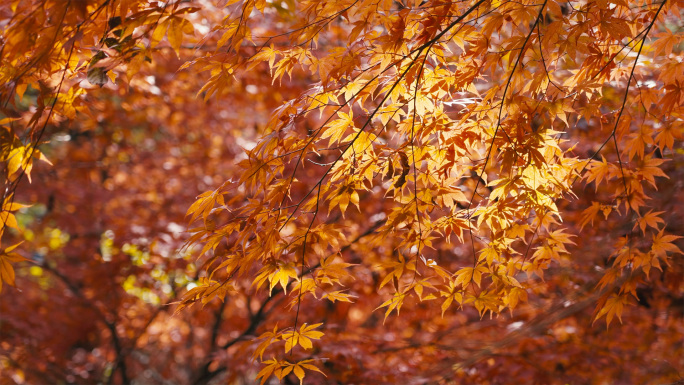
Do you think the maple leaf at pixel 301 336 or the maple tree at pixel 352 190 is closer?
the maple tree at pixel 352 190

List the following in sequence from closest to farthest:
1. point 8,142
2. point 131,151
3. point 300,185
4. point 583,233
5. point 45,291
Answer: point 8,142 → point 583,233 → point 300,185 → point 45,291 → point 131,151

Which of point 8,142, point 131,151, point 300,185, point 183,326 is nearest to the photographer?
point 8,142

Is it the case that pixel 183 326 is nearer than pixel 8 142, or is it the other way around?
pixel 8 142

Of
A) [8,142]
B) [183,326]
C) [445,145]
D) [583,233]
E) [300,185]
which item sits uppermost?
[445,145]

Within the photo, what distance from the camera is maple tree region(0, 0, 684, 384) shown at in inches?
72.8

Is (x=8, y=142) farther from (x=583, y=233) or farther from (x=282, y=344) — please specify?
(x=583, y=233)

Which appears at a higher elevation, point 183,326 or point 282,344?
point 282,344

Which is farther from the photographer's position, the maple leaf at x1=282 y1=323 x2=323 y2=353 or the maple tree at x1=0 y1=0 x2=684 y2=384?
the maple leaf at x1=282 y1=323 x2=323 y2=353

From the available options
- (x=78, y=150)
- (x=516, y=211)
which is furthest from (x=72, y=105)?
(x=78, y=150)

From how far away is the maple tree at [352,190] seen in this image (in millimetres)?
1850

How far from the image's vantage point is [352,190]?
197 cm

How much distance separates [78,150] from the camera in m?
7.32

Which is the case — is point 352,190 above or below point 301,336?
above

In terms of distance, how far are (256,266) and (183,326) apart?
391 cm
